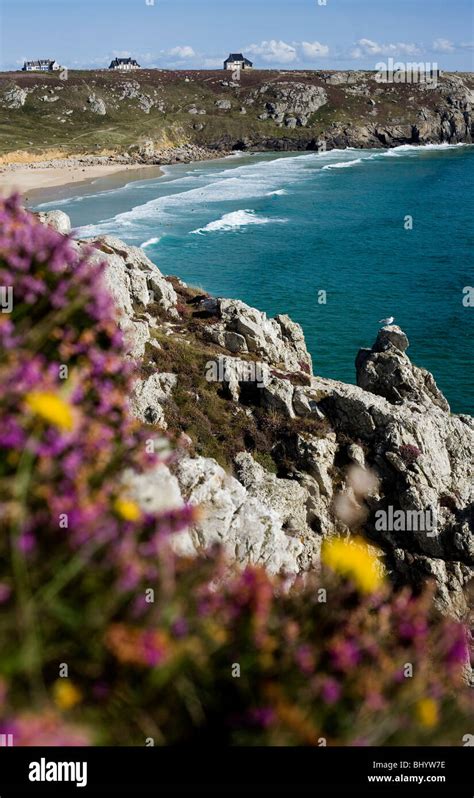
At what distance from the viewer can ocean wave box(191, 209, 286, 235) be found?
78.4 metres

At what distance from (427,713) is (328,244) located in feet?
246

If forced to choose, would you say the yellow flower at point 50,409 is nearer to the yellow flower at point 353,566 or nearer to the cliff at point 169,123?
Answer: the yellow flower at point 353,566

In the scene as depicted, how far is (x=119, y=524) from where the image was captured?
4.12 m

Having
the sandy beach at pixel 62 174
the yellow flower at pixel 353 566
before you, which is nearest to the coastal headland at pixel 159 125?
the sandy beach at pixel 62 174

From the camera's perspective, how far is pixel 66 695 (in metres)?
3.47

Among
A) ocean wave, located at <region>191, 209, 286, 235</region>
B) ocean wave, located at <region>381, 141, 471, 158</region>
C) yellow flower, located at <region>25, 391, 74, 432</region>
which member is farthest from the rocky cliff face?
ocean wave, located at <region>381, 141, 471, 158</region>

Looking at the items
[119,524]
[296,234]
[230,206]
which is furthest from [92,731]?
[230,206]

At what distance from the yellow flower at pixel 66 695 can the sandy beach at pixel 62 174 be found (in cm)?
10425

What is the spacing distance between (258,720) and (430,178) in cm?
13538

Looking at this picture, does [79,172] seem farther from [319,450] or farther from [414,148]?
[319,450]

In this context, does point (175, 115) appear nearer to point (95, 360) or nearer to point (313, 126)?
point (313, 126)

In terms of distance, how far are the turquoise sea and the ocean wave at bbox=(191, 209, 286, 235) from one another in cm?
18

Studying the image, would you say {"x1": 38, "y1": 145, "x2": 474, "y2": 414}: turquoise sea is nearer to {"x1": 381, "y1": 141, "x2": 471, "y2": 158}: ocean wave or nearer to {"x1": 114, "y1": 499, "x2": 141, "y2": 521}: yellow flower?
{"x1": 114, "y1": 499, "x2": 141, "y2": 521}: yellow flower

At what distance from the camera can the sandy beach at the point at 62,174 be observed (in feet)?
355
